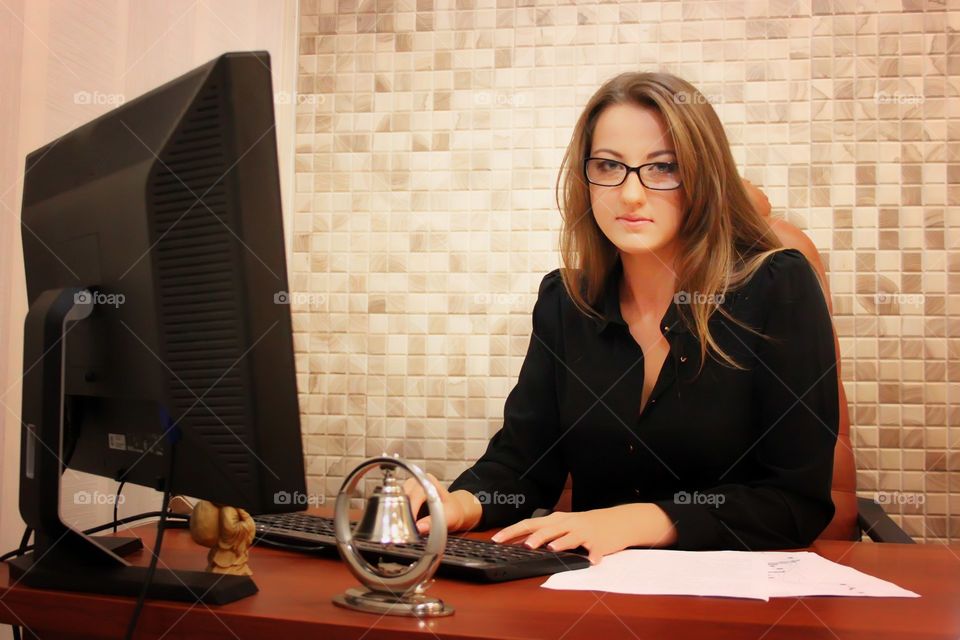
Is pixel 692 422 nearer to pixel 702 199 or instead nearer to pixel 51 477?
pixel 702 199

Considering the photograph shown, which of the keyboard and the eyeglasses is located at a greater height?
the eyeglasses

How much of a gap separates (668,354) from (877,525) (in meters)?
0.57

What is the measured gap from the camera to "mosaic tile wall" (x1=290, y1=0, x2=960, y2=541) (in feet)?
7.23

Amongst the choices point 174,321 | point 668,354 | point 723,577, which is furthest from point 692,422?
point 174,321

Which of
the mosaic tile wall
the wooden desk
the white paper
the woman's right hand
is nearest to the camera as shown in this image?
the wooden desk

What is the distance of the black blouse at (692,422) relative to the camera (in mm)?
1307

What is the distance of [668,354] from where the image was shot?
5.16ft

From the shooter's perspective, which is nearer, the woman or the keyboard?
the keyboard

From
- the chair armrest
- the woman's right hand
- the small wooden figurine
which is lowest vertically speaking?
the chair armrest

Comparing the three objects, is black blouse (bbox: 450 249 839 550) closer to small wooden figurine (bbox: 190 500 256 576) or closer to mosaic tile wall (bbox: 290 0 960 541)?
small wooden figurine (bbox: 190 500 256 576)

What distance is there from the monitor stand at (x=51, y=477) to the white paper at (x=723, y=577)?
40cm

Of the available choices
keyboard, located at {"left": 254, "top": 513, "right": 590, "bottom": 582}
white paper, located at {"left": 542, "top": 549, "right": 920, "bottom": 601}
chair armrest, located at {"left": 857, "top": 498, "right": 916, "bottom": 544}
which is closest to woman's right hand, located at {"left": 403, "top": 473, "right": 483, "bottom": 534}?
keyboard, located at {"left": 254, "top": 513, "right": 590, "bottom": 582}

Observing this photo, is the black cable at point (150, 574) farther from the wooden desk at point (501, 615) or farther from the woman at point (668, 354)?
the woman at point (668, 354)

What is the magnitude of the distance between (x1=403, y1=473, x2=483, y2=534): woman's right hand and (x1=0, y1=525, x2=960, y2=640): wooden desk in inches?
12.0
